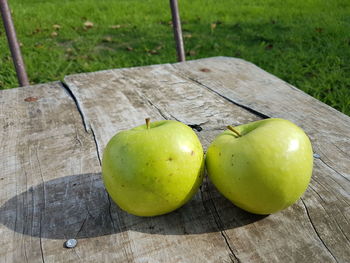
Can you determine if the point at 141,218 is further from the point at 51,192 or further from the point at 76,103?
the point at 76,103

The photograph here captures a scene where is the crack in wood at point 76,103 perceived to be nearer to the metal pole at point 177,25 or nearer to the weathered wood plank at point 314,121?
the weathered wood plank at point 314,121

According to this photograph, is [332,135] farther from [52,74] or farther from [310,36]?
[310,36]

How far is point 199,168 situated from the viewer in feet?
3.08

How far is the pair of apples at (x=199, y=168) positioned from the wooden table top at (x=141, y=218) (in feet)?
0.21

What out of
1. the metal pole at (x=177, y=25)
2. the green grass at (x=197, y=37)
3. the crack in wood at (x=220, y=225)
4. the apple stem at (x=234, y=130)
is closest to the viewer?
the crack in wood at (x=220, y=225)

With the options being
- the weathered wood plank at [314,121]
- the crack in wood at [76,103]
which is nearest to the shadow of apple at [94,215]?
the weathered wood plank at [314,121]

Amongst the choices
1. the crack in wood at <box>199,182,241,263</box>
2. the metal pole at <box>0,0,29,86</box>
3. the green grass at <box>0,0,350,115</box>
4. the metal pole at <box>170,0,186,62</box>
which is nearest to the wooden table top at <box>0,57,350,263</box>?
the crack in wood at <box>199,182,241,263</box>

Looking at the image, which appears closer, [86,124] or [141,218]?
[141,218]

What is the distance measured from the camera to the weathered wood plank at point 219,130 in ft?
2.85

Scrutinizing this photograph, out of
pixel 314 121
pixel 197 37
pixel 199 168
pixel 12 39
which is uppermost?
pixel 12 39

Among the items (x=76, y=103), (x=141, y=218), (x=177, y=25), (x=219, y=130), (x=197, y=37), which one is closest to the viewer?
(x=141, y=218)

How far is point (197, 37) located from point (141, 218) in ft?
12.4

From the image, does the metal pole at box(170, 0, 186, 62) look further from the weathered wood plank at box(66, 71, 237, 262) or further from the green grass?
the weathered wood plank at box(66, 71, 237, 262)

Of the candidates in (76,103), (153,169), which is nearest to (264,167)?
(153,169)
